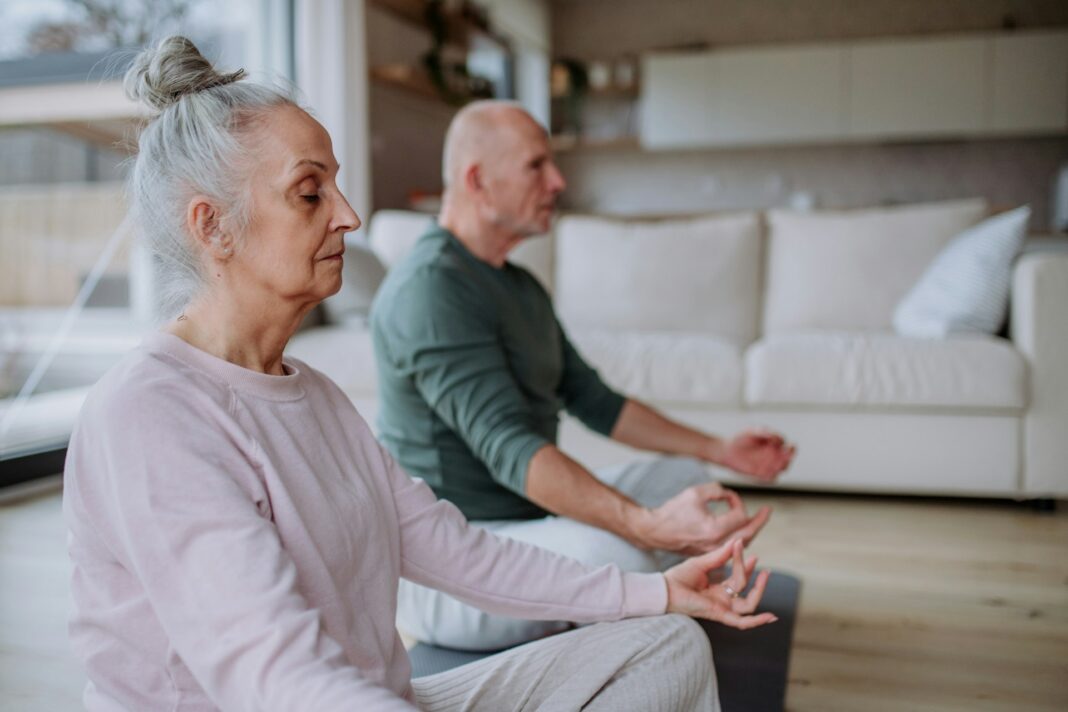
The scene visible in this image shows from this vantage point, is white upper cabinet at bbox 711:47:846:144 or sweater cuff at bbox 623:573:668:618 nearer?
sweater cuff at bbox 623:573:668:618

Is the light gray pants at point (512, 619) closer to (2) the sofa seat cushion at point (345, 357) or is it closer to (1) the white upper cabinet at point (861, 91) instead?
(2) the sofa seat cushion at point (345, 357)

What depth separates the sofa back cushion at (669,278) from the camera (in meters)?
3.77

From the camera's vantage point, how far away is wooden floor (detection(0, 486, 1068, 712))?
5.43ft

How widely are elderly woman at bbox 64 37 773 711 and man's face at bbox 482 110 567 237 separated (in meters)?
0.85

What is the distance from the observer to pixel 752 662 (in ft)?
5.61

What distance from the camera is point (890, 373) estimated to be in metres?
2.92

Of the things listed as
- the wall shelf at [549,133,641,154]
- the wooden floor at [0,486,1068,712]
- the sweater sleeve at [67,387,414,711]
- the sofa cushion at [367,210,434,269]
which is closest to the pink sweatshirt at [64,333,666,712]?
the sweater sleeve at [67,387,414,711]

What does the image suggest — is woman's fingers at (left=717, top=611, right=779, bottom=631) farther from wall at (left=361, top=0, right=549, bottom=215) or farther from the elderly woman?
wall at (left=361, top=0, right=549, bottom=215)

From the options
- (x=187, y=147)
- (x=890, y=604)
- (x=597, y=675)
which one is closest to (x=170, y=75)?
(x=187, y=147)

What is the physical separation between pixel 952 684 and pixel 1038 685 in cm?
14

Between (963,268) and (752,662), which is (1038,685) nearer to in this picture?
(752,662)

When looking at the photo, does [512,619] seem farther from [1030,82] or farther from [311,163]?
[1030,82]

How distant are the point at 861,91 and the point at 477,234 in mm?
5372

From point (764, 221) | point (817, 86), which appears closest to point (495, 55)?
point (817, 86)
